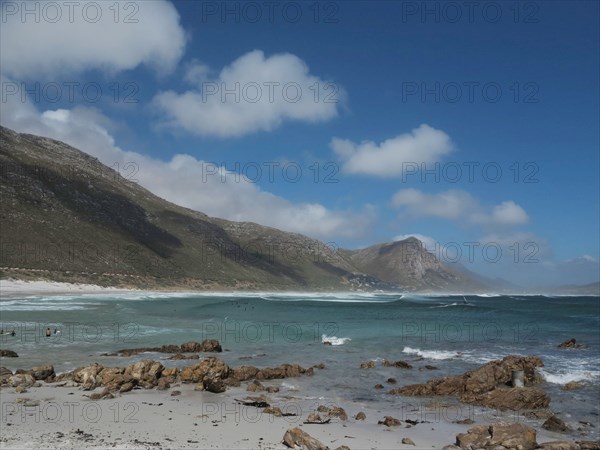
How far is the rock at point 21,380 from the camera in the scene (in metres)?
16.8

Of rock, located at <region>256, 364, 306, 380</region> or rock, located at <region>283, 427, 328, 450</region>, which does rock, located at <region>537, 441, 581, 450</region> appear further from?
rock, located at <region>256, 364, 306, 380</region>

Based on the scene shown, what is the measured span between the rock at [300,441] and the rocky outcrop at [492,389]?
9.17 meters

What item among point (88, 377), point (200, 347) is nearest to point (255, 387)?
point (88, 377)

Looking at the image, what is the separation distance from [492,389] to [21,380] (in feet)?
64.7

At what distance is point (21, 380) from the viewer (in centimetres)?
1706

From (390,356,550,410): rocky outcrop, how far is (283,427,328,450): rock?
917 centimetres

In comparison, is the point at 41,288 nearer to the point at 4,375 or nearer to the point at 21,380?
the point at 4,375

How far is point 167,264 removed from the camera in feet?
475

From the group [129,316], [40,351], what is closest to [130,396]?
[40,351]

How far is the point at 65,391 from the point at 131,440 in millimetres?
6585

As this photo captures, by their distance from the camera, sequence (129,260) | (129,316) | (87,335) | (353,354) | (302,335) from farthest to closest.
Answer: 1. (129,260)
2. (129,316)
3. (302,335)
4. (87,335)
5. (353,354)

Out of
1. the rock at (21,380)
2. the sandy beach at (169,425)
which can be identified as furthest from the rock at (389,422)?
the rock at (21,380)

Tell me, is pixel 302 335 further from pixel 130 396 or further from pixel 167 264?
pixel 167 264

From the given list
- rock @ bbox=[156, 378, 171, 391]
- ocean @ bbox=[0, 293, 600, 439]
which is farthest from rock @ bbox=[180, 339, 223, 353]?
rock @ bbox=[156, 378, 171, 391]
